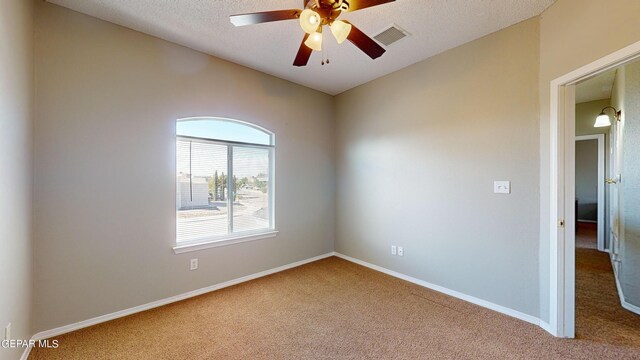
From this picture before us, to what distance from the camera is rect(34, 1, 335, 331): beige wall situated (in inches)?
84.7

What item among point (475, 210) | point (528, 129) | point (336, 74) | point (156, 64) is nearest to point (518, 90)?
point (528, 129)

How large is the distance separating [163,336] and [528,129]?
377 cm

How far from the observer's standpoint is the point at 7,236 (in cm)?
157

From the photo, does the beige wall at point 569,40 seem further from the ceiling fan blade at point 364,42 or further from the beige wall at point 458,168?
the ceiling fan blade at point 364,42

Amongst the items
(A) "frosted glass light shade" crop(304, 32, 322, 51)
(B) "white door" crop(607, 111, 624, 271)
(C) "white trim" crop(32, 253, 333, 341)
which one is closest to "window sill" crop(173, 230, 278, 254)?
(C) "white trim" crop(32, 253, 333, 341)

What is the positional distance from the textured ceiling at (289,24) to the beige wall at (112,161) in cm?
23

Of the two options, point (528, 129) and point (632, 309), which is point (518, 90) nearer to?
point (528, 129)

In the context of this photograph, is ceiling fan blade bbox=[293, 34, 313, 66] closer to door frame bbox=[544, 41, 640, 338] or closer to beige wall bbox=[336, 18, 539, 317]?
beige wall bbox=[336, 18, 539, 317]

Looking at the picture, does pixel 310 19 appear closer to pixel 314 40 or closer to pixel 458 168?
pixel 314 40

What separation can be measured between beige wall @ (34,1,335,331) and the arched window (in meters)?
0.14

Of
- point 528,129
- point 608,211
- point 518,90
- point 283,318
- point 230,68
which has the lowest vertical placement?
point 283,318

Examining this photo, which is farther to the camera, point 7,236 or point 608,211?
point 608,211

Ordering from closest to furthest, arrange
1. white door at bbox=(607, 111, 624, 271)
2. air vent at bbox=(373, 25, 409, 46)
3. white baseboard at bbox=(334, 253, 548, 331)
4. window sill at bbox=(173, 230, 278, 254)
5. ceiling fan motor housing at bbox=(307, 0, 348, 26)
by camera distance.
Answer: ceiling fan motor housing at bbox=(307, 0, 348, 26) < white baseboard at bbox=(334, 253, 548, 331) < air vent at bbox=(373, 25, 409, 46) < window sill at bbox=(173, 230, 278, 254) < white door at bbox=(607, 111, 624, 271)

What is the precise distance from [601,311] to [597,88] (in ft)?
13.4
